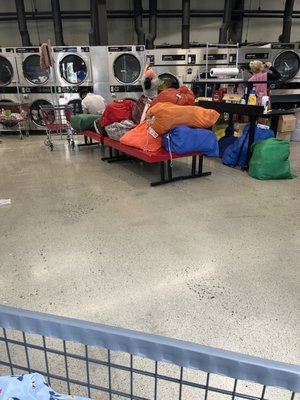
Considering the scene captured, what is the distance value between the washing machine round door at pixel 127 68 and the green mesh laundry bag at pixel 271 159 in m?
4.56

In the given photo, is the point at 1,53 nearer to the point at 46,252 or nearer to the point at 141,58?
the point at 141,58

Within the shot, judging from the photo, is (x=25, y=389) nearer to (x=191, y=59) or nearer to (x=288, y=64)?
(x=191, y=59)

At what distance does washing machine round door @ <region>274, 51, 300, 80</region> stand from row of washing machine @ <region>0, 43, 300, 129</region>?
1.17ft

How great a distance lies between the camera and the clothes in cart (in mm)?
640

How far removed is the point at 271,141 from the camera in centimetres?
411

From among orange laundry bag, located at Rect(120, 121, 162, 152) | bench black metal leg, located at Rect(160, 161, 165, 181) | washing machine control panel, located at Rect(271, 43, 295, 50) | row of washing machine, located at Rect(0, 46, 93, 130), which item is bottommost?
bench black metal leg, located at Rect(160, 161, 165, 181)

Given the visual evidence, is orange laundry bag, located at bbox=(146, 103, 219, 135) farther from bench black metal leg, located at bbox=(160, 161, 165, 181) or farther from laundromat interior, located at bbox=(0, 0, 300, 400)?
bench black metal leg, located at bbox=(160, 161, 165, 181)

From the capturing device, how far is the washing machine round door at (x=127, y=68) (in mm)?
7598

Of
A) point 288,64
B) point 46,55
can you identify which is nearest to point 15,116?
point 46,55

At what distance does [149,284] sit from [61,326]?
153 cm

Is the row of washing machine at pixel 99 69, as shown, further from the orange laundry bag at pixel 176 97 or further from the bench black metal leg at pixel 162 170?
the bench black metal leg at pixel 162 170

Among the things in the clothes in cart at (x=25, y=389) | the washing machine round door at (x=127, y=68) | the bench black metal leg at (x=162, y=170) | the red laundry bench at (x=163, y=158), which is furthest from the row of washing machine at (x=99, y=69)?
the clothes in cart at (x=25, y=389)

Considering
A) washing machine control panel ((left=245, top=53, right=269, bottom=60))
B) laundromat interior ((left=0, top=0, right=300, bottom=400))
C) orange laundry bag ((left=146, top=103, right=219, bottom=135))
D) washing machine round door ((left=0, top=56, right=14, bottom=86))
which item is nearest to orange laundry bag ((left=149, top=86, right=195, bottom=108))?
laundromat interior ((left=0, top=0, right=300, bottom=400))

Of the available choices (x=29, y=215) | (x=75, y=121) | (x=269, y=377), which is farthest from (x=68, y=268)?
(x=75, y=121)
